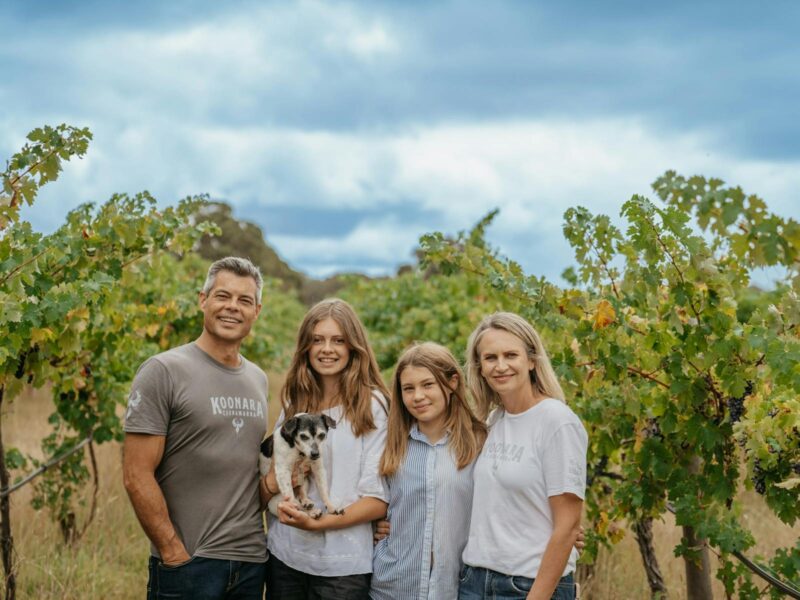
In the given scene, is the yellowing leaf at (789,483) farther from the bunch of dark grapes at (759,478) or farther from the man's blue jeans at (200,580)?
the man's blue jeans at (200,580)

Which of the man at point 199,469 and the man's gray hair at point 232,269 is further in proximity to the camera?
the man's gray hair at point 232,269

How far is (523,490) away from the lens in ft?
11.2

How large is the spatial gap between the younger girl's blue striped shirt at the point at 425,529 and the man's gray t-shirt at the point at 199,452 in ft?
2.04

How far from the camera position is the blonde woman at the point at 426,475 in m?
3.64

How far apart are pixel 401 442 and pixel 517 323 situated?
77cm

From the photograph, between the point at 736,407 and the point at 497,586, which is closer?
the point at 497,586

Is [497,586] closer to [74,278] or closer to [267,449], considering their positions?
[267,449]

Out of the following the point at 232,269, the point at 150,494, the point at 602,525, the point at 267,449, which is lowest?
the point at 602,525

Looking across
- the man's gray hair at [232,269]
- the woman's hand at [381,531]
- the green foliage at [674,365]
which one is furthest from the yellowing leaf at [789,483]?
the man's gray hair at [232,269]

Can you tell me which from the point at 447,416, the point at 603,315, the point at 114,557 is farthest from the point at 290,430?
the point at 114,557

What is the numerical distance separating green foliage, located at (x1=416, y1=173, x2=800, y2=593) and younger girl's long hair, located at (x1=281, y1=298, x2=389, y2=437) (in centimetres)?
110

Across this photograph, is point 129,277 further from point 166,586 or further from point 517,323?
point 517,323

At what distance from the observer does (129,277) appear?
17.6 ft

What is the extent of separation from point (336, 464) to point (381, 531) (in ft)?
1.20
